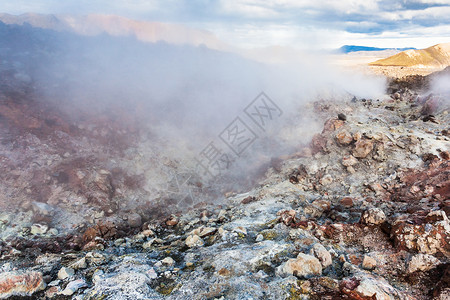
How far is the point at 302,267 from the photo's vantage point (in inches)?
111

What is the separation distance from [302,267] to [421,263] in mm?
1315

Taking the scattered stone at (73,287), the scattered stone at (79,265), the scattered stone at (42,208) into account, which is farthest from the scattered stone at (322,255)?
the scattered stone at (42,208)

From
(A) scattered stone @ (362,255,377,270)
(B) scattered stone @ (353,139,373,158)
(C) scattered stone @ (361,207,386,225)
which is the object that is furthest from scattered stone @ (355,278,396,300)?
(B) scattered stone @ (353,139,373,158)

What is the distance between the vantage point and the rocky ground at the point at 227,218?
2.85 meters

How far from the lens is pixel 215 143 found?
33.3ft

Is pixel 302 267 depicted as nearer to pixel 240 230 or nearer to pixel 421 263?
pixel 421 263

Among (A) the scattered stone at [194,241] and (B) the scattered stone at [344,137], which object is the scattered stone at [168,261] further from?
(B) the scattered stone at [344,137]

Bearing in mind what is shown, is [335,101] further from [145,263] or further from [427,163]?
[145,263]

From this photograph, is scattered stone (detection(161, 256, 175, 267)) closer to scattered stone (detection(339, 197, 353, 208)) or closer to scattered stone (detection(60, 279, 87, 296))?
scattered stone (detection(60, 279, 87, 296))

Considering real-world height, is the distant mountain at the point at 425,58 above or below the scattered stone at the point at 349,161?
above

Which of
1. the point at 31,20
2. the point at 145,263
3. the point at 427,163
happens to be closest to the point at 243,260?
the point at 145,263

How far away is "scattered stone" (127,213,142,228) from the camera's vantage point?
5.86 m

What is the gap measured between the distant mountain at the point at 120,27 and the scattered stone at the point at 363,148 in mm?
20676

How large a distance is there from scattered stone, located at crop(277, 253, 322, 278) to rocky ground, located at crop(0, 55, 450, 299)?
0.01 metres
